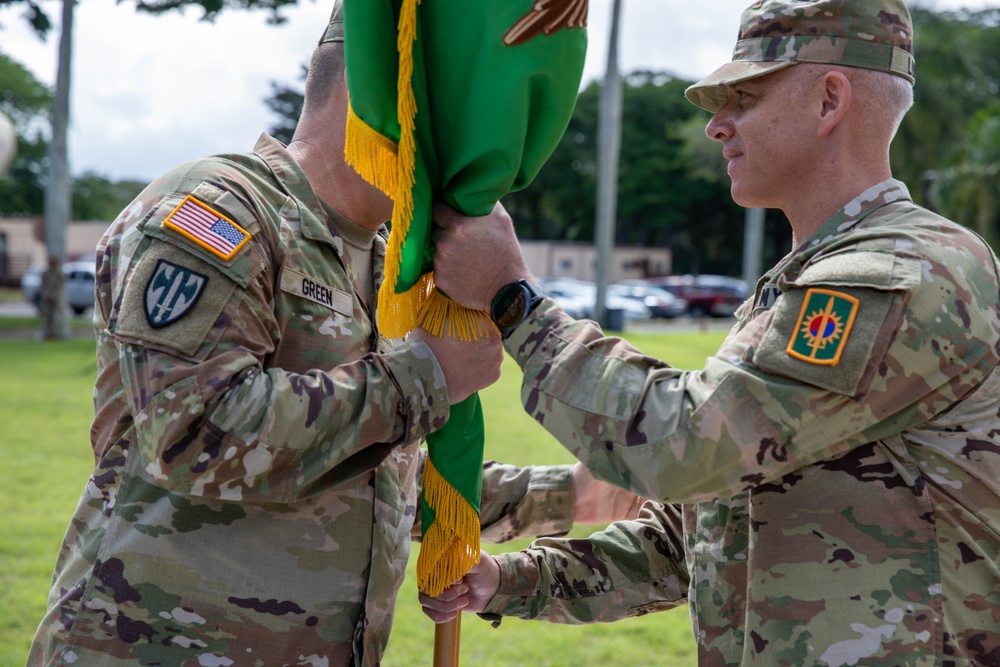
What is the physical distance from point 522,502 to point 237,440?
115cm

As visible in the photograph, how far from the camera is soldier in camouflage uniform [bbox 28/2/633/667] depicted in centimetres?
178

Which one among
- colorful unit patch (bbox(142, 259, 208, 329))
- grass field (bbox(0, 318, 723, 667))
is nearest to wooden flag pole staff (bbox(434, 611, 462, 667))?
colorful unit patch (bbox(142, 259, 208, 329))

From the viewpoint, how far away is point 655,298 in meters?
33.4

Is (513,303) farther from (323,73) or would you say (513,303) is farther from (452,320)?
(323,73)

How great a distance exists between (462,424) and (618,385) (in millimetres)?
525

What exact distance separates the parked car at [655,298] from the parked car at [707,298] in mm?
457

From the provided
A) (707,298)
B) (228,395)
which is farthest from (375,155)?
(707,298)

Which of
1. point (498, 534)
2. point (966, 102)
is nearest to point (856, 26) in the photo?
point (498, 534)

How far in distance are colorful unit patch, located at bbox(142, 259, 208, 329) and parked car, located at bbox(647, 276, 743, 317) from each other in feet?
113

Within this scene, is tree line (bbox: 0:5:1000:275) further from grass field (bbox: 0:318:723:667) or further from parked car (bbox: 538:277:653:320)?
grass field (bbox: 0:318:723:667)

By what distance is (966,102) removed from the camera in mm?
33031

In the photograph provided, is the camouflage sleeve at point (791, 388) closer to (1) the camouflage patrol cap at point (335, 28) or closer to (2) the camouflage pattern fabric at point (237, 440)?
(2) the camouflage pattern fabric at point (237, 440)

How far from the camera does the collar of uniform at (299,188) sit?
2.15 metres

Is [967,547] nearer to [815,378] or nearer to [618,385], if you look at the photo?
[815,378]
